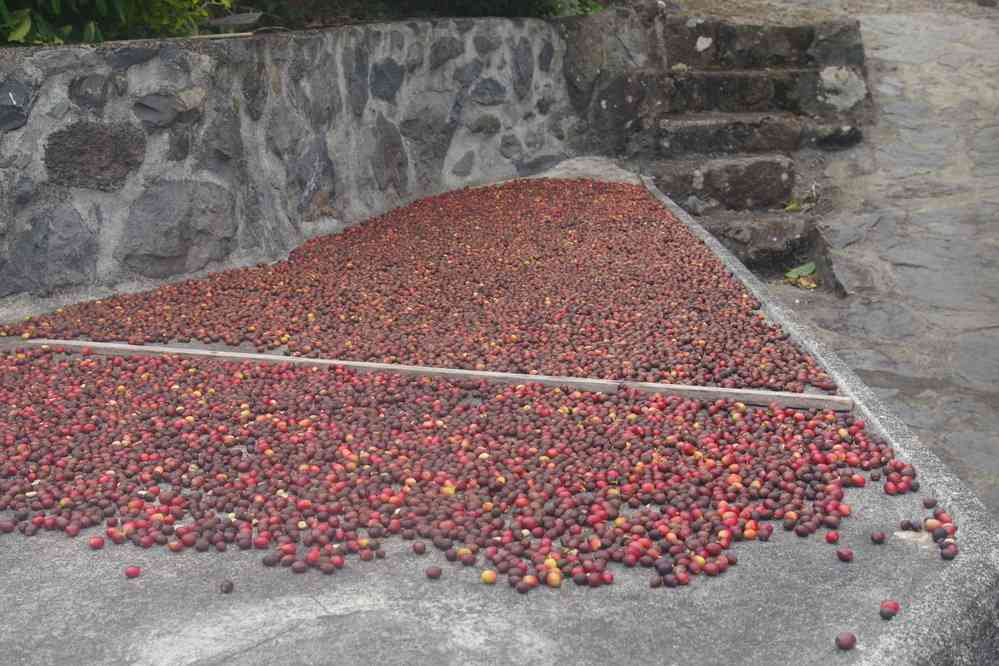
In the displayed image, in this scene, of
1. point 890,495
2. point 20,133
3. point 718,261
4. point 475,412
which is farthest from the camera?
point 718,261

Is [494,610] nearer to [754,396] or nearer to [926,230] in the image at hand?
[754,396]

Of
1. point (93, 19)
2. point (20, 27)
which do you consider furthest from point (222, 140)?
point (20, 27)

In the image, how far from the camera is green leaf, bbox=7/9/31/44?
388 centimetres

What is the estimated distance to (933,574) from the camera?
203 cm

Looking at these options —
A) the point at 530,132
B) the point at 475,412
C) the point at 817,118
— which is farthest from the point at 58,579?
the point at 817,118

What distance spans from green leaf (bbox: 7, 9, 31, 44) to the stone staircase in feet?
11.8

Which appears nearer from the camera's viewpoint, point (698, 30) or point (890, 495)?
point (890, 495)

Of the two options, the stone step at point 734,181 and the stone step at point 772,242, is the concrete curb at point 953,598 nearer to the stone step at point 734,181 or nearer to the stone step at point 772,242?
the stone step at point 772,242

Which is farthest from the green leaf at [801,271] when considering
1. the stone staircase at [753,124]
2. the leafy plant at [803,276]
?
the stone staircase at [753,124]

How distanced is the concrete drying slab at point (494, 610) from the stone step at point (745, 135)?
4311mm

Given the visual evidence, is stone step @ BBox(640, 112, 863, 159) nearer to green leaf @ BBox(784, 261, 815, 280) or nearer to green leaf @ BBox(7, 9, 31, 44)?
green leaf @ BBox(784, 261, 815, 280)

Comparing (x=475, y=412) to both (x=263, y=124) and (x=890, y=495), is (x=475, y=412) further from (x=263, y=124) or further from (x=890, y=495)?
(x=263, y=124)

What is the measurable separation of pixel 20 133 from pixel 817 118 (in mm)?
4673

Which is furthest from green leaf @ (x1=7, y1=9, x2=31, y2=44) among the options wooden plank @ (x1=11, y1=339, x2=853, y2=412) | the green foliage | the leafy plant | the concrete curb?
the leafy plant
